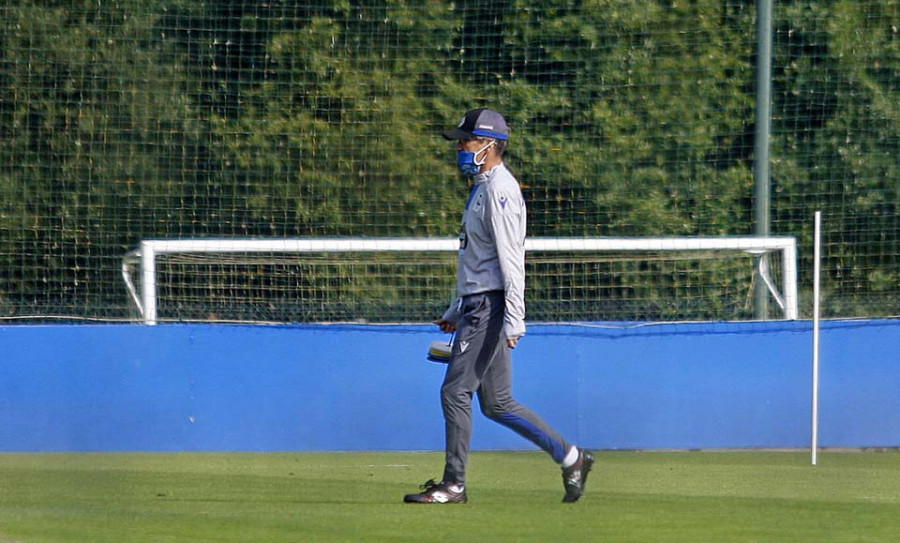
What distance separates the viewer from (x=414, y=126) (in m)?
12.4

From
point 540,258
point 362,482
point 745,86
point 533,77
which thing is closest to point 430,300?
point 540,258

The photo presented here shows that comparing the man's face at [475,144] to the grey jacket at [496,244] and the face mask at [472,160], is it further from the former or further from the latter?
the grey jacket at [496,244]

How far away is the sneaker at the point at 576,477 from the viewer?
7.13m

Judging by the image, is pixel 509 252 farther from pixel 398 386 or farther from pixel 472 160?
pixel 398 386

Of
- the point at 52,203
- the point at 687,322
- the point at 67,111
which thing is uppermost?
the point at 67,111

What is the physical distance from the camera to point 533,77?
Answer: 12336 mm

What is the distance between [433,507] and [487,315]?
0.93 meters

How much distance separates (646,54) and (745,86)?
848 mm

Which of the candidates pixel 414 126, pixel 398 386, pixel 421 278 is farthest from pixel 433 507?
pixel 414 126

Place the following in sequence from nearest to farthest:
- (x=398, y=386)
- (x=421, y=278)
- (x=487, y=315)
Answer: (x=487, y=315) < (x=398, y=386) < (x=421, y=278)


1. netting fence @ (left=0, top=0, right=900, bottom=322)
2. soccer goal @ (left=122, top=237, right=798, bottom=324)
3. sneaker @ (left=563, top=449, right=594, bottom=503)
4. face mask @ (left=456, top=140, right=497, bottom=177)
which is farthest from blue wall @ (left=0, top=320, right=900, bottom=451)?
face mask @ (left=456, top=140, right=497, bottom=177)

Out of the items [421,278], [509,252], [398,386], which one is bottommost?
[398,386]

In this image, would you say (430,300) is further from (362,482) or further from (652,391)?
(362,482)

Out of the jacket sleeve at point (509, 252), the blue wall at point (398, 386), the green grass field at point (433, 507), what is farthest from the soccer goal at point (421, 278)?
the jacket sleeve at point (509, 252)
